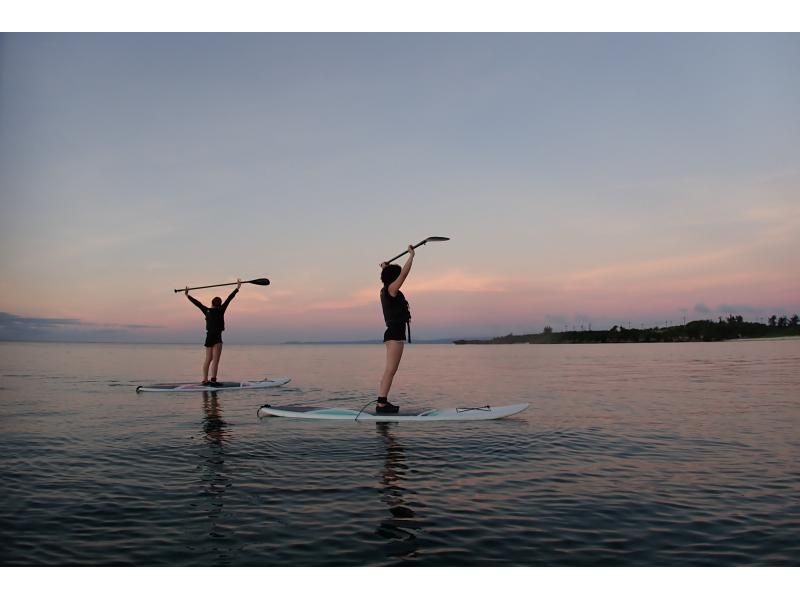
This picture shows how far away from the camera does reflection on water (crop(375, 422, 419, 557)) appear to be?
15.6 feet

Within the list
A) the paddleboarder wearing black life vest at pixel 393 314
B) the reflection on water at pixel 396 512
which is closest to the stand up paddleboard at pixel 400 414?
the paddleboarder wearing black life vest at pixel 393 314

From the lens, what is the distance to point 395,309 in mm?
11844

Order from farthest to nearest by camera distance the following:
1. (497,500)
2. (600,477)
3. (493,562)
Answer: (600,477) → (497,500) → (493,562)

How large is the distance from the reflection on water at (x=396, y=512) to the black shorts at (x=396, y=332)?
127 inches

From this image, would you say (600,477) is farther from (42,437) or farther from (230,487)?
(42,437)

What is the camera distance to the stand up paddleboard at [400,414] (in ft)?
39.7

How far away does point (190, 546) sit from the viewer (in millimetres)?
4742

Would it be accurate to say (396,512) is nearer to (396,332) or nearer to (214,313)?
(396,332)

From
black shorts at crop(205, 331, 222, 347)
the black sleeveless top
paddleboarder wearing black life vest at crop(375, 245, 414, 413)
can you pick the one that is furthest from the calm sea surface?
black shorts at crop(205, 331, 222, 347)

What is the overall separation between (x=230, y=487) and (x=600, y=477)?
4778mm

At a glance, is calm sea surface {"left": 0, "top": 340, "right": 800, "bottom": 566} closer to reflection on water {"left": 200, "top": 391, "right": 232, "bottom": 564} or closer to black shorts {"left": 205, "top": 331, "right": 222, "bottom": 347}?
reflection on water {"left": 200, "top": 391, "right": 232, "bottom": 564}

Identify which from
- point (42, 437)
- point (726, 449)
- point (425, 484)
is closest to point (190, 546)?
point (425, 484)

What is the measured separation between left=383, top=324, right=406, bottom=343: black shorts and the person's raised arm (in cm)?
70

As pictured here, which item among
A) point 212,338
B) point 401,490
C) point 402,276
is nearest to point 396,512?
point 401,490
